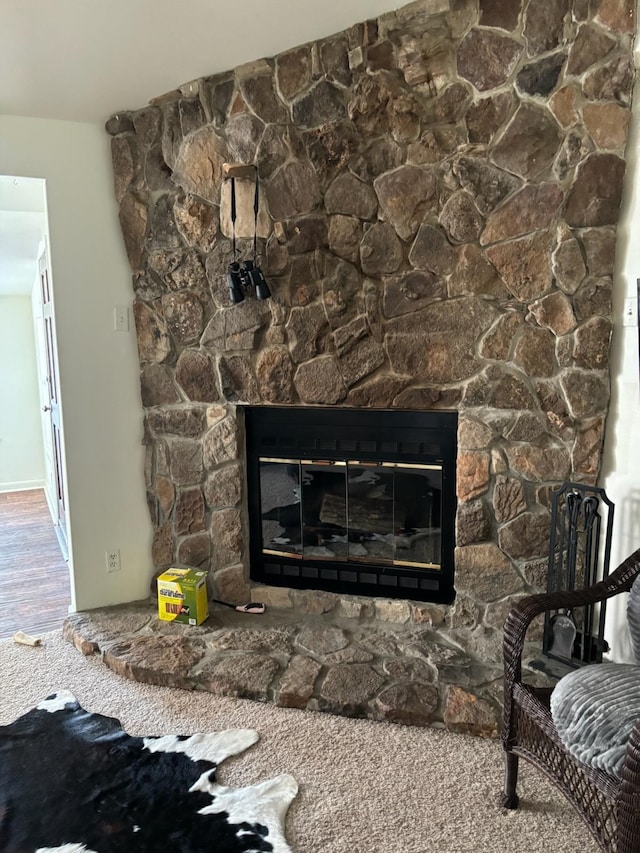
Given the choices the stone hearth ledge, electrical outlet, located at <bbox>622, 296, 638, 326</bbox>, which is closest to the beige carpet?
the stone hearth ledge

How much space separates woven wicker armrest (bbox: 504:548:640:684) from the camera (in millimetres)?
1635

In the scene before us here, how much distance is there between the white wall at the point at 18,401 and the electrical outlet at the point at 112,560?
3576mm

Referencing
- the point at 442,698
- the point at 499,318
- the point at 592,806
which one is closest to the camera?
the point at 592,806

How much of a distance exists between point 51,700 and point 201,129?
2.45m

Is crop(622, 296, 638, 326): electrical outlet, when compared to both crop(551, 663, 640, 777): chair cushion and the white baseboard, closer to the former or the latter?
crop(551, 663, 640, 777): chair cushion

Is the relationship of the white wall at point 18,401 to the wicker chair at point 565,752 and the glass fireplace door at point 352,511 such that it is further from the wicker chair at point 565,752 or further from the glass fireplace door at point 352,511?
the wicker chair at point 565,752

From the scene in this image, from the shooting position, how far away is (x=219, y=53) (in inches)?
92.1

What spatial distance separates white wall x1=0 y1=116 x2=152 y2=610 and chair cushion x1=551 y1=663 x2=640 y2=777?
2153 mm

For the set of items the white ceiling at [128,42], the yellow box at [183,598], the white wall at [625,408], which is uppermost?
the white ceiling at [128,42]

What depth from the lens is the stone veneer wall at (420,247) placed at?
2.10 metres

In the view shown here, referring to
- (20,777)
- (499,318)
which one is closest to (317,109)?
(499,318)

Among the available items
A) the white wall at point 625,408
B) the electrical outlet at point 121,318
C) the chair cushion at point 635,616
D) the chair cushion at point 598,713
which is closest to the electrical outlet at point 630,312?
the white wall at point 625,408

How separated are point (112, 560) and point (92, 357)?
101cm

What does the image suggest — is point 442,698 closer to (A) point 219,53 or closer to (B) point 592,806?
(B) point 592,806
